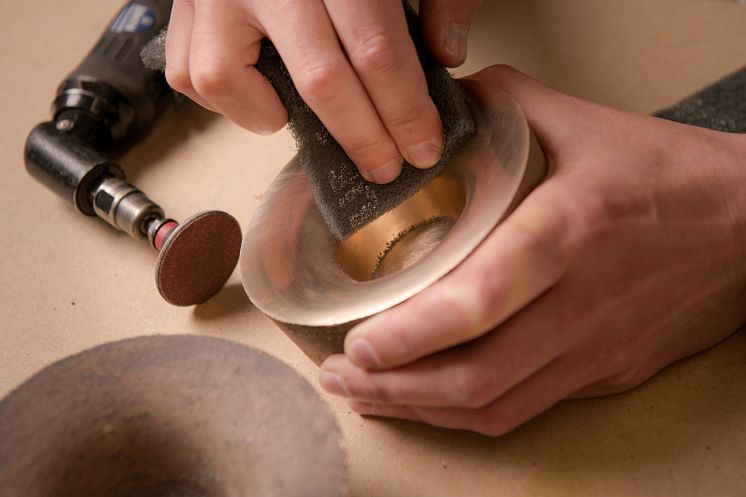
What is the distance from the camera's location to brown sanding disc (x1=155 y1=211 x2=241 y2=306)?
884mm

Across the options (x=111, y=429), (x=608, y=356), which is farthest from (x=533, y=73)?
(x=111, y=429)

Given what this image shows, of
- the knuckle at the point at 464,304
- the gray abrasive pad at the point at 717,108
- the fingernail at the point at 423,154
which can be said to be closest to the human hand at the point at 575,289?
the knuckle at the point at 464,304

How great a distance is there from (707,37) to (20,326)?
1.14 meters

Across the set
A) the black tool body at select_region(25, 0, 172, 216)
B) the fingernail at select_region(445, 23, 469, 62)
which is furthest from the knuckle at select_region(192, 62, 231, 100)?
the black tool body at select_region(25, 0, 172, 216)

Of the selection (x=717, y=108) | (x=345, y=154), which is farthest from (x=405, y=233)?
(x=717, y=108)

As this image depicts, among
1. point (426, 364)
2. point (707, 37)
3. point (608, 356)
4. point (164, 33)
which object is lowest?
point (707, 37)

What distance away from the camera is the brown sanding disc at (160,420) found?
61cm

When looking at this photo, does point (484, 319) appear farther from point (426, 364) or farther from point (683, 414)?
point (683, 414)

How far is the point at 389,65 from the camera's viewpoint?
0.72m

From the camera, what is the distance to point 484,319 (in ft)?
2.05

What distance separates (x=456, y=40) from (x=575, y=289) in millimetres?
318

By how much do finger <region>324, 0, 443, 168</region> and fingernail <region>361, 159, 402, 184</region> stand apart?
0.10ft

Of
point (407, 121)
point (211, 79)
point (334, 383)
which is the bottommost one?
point (334, 383)

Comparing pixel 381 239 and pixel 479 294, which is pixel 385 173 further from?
pixel 479 294
